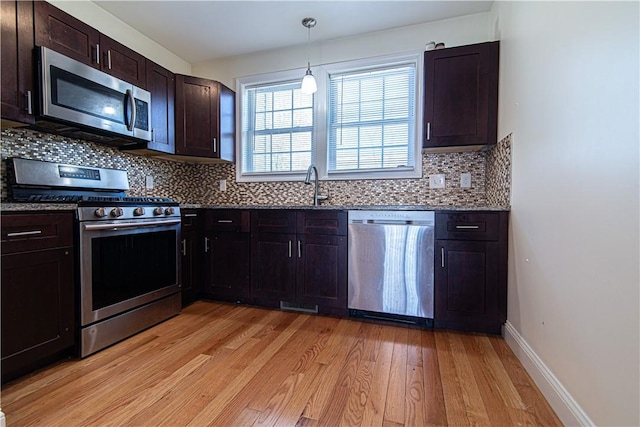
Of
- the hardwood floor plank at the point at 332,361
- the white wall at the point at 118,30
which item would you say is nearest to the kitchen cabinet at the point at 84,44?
the white wall at the point at 118,30

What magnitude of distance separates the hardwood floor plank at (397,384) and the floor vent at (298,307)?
2.40 ft

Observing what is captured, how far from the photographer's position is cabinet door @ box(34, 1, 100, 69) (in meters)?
1.81

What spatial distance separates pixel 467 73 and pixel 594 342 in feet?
6.45

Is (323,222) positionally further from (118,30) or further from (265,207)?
(118,30)

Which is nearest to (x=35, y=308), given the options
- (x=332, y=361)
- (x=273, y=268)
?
(x=273, y=268)

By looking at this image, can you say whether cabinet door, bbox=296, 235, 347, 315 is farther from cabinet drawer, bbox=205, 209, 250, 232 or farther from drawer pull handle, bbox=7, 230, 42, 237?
drawer pull handle, bbox=7, 230, 42, 237

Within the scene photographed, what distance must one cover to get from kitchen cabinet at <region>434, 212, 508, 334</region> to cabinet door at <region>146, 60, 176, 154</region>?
7.75ft

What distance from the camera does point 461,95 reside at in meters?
2.30

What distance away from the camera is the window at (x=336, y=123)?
2779 millimetres

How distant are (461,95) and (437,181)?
72cm

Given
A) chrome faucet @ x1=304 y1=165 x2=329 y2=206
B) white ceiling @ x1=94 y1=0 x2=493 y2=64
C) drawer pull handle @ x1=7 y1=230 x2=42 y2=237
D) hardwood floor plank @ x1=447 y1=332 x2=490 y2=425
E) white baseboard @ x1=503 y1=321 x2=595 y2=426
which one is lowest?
hardwood floor plank @ x1=447 y1=332 x2=490 y2=425

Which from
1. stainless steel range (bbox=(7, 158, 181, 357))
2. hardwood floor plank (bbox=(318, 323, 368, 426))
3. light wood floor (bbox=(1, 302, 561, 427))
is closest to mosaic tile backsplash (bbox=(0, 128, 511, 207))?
stainless steel range (bbox=(7, 158, 181, 357))

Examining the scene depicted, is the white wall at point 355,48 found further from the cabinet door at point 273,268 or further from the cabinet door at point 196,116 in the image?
the cabinet door at point 273,268

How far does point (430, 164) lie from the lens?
8.80 ft
